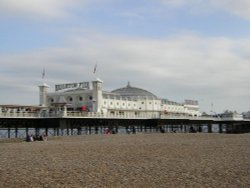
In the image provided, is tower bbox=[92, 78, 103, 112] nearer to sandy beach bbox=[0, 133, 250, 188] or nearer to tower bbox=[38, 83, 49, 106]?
tower bbox=[38, 83, 49, 106]

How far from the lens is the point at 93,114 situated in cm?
6188

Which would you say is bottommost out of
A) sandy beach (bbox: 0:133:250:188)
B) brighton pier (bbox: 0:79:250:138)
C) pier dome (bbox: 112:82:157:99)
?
sandy beach (bbox: 0:133:250:188)

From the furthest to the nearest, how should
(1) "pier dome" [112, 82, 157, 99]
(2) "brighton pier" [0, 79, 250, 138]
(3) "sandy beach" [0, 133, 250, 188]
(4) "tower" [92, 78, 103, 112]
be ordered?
(1) "pier dome" [112, 82, 157, 99] → (4) "tower" [92, 78, 103, 112] → (2) "brighton pier" [0, 79, 250, 138] → (3) "sandy beach" [0, 133, 250, 188]

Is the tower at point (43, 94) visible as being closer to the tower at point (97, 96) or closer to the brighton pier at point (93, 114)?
the brighton pier at point (93, 114)

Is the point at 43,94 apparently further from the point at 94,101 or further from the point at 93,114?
the point at 93,114

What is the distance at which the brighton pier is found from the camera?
185ft

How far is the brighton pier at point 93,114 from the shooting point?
5625 cm

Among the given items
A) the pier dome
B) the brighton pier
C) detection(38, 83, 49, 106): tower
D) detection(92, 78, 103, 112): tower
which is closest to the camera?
the brighton pier

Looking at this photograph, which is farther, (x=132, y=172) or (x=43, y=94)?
(x=43, y=94)

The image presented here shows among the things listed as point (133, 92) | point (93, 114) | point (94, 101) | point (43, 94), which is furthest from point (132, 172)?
point (133, 92)

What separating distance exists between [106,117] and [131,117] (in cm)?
815

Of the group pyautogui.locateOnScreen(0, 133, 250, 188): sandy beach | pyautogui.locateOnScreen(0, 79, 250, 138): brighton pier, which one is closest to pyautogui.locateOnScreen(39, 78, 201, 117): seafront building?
pyautogui.locateOnScreen(0, 79, 250, 138): brighton pier

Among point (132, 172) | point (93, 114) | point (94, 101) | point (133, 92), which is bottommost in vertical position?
point (132, 172)

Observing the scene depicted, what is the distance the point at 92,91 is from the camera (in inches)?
2945
